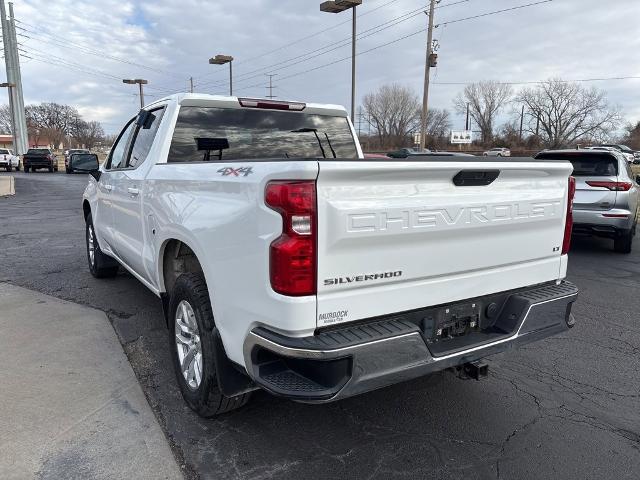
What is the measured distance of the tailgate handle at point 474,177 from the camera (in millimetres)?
2621

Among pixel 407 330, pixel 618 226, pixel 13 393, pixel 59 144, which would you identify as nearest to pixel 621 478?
pixel 407 330

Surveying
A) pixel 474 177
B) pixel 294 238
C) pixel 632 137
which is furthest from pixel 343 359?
pixel 632 137

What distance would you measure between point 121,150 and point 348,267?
146 inches

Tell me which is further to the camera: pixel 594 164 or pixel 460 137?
pixel 460 137

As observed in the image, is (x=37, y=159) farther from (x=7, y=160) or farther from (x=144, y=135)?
(x=144, y=135)

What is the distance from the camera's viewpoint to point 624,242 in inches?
330

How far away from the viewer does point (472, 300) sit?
2826mm

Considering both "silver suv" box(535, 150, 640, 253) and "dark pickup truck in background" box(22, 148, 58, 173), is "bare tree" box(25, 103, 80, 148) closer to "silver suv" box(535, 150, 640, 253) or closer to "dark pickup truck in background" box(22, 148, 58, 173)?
"dark pickup truck in background" box(22, 148, 58, 173)

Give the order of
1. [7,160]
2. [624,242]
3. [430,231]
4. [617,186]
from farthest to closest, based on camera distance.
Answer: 1. [7,160]
2. [624,242]
3. [617,186]
4. [430,231]

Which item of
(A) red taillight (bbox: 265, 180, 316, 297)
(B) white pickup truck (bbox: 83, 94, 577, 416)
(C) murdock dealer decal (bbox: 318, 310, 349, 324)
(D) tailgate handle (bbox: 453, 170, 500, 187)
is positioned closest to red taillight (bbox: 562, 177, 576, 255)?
(B) white pickup truck (bbox: 83, 94, 577, 416)

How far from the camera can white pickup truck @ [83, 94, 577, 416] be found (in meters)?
2.22

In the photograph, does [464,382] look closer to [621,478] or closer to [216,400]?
[621,478]

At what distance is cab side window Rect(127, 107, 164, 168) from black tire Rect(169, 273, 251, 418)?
1543 mm

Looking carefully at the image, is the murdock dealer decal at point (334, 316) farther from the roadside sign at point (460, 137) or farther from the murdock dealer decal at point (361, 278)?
the roadside sign at point (460, 137)
